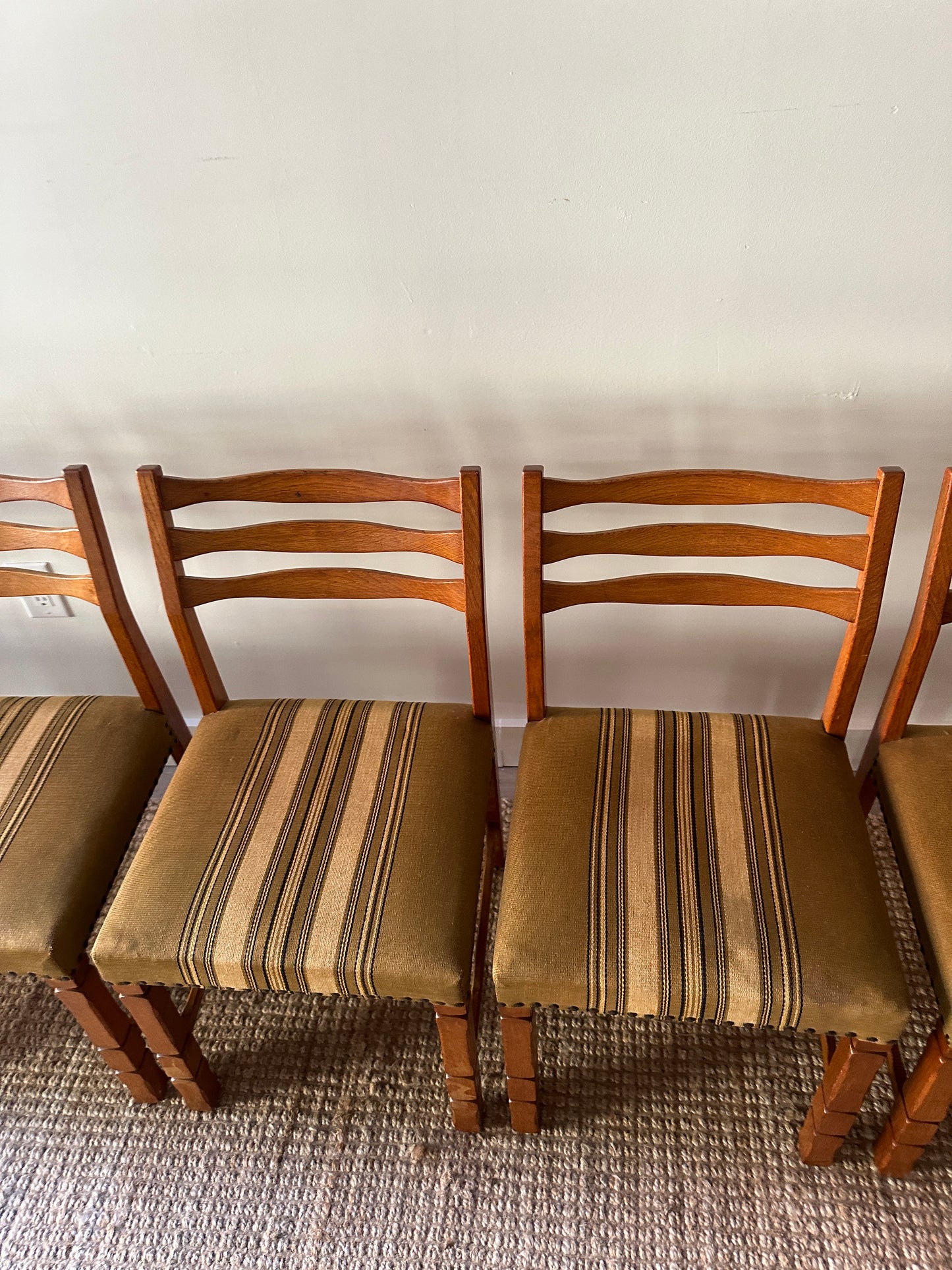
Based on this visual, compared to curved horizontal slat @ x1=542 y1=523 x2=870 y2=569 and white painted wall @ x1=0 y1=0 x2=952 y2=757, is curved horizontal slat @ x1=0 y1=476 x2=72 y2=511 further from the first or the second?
curved horizontal slat @ x1=542 y1=523 x2=870 y2=569

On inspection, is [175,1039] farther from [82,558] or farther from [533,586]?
[533,586]

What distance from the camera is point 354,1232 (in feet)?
3.74

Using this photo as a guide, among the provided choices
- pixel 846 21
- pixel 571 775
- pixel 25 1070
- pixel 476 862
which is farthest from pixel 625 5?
pixel 25 1070

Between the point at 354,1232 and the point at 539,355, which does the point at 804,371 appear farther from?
the point at 354,1232

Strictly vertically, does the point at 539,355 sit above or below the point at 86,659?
above

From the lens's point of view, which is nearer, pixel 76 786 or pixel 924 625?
pixel 924 625

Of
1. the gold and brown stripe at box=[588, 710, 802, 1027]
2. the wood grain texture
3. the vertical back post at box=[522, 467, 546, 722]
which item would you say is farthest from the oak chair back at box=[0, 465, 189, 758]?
the wood grain texture

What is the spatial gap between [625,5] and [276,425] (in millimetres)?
684

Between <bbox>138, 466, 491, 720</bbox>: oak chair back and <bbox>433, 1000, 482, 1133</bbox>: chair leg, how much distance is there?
398 millimetres

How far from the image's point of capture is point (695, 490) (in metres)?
1.04

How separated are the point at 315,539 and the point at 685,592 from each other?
1.64 feet

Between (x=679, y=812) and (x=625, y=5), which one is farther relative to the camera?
(x=679, y=812)

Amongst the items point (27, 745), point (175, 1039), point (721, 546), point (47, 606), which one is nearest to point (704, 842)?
point (721, 546)

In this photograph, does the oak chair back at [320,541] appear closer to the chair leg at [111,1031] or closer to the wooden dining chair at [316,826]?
the wooden dining chair at [316,826]
